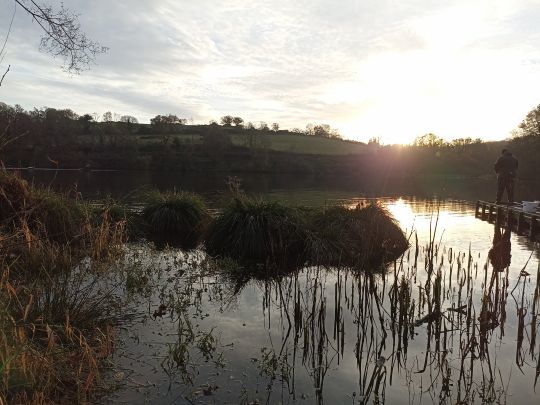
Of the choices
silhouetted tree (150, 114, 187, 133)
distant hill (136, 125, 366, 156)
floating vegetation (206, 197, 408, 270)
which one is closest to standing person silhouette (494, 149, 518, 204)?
floating vegetation (206, 197, 408, 270)

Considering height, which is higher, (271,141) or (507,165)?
(271,141)

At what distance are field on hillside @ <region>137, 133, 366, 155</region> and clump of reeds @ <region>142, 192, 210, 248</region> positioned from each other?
80.0 meters

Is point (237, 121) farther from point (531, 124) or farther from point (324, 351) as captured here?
point (324, 351)

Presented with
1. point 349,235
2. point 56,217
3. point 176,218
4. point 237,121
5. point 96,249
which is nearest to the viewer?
point 96,249

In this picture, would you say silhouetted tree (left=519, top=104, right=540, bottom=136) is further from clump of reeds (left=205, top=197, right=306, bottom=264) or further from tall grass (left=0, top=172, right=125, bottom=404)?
tall grass (left=0, top=172, right=125, bottom=404)

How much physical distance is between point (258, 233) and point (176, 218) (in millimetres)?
5298

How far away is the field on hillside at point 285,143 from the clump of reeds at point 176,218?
80.0 m

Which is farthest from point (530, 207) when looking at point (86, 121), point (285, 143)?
point (86, 121)

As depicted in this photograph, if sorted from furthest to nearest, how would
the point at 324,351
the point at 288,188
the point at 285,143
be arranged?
the point at 285,143, the point at 288,188, the point at 324,351

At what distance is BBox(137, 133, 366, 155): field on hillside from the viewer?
334ft

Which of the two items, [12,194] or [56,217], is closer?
[12,194]

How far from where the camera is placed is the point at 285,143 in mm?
109812

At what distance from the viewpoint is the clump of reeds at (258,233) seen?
1305cm

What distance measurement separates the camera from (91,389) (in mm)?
5129
